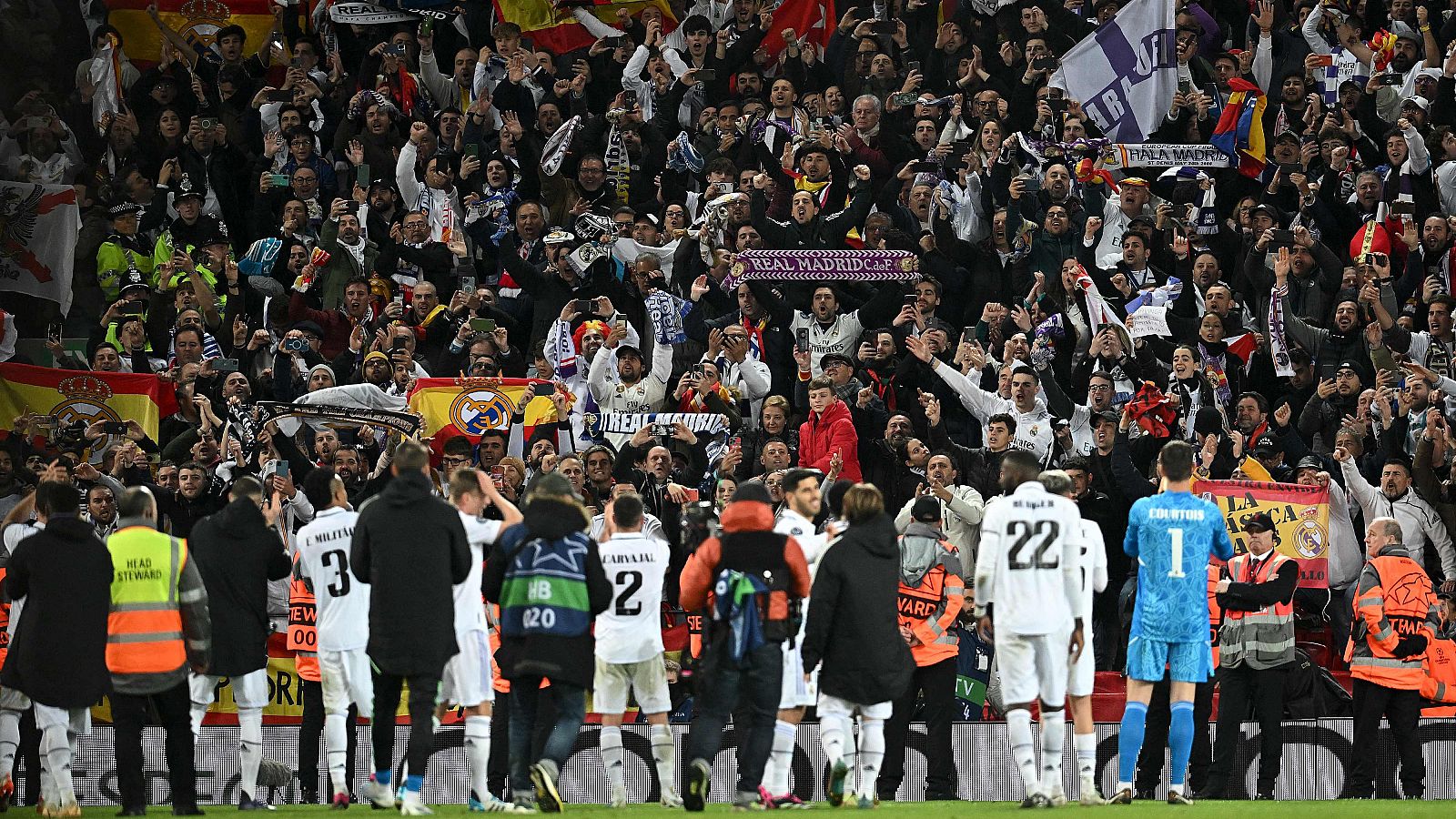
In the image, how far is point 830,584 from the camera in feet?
37.8

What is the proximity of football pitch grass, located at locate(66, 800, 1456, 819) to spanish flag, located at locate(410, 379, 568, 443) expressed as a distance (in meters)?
4.99

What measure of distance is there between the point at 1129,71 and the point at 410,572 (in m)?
13.6

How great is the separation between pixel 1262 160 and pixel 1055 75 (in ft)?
8.15

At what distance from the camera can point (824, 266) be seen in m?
19.0

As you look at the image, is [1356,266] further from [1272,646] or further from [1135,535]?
[1135,535]

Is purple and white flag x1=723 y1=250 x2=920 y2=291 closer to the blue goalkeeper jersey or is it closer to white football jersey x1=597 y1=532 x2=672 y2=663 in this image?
white football jersey x1=597 y1=532 x2=672 y2=663

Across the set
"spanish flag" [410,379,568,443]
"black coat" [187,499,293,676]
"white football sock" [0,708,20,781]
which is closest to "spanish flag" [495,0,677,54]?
"spanish flag" [410,379,568,443]

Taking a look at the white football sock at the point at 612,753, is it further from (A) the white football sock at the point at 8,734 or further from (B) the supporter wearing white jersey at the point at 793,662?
(A) the white football sock at the point at 8,734

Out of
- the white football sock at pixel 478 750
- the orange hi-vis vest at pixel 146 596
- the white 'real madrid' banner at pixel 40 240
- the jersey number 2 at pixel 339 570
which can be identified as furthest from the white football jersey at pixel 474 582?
the white 'real madrid' banner at pixel 40 240

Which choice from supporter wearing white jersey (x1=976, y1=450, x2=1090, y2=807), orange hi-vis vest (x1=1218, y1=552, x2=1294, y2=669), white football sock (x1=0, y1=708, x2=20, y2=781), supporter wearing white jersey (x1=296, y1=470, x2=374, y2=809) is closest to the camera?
supporter wearing white jersey (x1=976, y1=450, x2=1090, y2=807)

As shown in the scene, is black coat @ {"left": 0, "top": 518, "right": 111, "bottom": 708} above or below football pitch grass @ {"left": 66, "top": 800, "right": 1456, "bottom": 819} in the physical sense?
above

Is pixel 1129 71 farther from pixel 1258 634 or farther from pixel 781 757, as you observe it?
pixel 781 757

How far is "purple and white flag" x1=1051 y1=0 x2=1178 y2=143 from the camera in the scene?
22.1m

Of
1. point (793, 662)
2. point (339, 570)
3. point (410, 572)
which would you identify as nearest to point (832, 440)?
point (793, 662)
